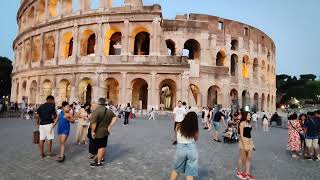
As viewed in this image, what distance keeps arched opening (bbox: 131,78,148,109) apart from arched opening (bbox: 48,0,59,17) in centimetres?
1229

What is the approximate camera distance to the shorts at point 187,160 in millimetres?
4871

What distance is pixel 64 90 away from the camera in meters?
31.8

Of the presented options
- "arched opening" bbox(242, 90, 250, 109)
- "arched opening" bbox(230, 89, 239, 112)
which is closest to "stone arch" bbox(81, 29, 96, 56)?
"arched opening" bbox(230, 89, 239, 112)

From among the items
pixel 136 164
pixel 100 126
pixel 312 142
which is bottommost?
pixel 136 164

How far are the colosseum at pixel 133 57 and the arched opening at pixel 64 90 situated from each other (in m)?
0.11

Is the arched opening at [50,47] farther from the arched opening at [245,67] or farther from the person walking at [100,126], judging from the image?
the person walking at [100,126]

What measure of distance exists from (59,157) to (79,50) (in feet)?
78.6

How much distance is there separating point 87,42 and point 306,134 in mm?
26635

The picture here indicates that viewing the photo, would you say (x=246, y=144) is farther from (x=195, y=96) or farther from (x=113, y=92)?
(x=195, y=96)

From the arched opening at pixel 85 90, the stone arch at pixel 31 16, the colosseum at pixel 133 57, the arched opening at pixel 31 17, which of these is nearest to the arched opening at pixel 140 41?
the colosseum at pixel 133 57

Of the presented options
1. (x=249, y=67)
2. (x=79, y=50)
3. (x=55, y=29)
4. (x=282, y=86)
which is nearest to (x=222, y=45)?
(x=249, y=67)

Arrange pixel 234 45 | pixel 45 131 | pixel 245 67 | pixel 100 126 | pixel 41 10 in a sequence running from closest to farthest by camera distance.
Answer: pixel 100 126, pixel 45 131, pixel 41 10, pixel 234 45, pixel 245 67

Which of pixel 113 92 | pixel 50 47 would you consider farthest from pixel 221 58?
pixel 50 47

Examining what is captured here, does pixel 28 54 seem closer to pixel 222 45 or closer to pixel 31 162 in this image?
pixel 222 45
